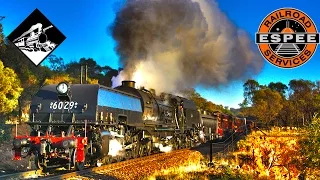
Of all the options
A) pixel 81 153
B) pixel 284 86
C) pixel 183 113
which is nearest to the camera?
pixel 81 153

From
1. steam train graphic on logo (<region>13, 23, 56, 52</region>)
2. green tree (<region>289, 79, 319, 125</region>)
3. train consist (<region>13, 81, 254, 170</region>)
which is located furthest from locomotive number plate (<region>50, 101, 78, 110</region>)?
green tree (<region>289, 79, 319, 125</region>)

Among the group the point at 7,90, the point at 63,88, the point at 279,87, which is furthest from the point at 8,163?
the point at 279,87

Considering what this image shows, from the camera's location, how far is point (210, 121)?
39.2 metres

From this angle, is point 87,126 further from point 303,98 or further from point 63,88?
point 303,98

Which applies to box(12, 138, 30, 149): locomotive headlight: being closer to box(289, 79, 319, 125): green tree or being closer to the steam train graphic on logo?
the steam train graphic on logo

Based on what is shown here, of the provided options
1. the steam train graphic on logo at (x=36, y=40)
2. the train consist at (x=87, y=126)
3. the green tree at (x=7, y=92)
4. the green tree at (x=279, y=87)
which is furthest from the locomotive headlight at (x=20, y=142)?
the green tree at (x=279, y=87)

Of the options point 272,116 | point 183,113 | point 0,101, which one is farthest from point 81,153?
point 272,116

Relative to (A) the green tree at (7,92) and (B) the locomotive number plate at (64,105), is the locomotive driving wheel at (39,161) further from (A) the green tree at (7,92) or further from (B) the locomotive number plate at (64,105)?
(A) the green tree at (7,92)

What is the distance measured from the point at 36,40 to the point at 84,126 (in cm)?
441

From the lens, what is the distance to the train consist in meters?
13.7

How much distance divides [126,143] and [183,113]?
919cm

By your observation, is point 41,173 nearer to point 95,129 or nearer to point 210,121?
point 95,129

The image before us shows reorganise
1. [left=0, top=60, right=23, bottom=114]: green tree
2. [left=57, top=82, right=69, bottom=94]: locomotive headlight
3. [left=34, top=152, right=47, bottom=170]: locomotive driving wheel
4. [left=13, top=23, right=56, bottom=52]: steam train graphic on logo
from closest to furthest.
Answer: [left=34, top=152, right=47, bottom=170]: locomotive driving wheel
[left=57, top=82, right=69, bottom=94]: locomotive headlight
[left=13, top=23, right=56, bottom=52]: steam train graphic on logo
[left=0, top=60, right=23, bottom=114]: green tree

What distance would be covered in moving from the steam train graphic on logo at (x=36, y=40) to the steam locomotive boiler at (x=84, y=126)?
5.58 ft
